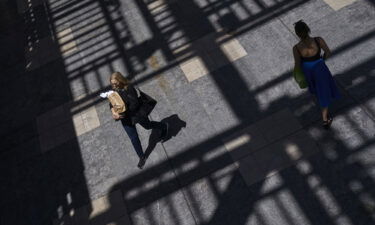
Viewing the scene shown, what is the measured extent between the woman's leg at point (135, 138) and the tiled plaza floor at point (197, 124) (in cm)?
31

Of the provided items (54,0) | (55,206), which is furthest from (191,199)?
(54,0)

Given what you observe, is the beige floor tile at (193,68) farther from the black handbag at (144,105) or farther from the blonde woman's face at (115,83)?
the blonde woman's face at (115,83)

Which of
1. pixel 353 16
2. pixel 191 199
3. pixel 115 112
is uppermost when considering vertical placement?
pixel 115 112

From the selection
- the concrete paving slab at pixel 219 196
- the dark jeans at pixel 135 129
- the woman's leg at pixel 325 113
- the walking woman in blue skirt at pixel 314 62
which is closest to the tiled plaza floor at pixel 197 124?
the concrete paving slab at pixel 219 196

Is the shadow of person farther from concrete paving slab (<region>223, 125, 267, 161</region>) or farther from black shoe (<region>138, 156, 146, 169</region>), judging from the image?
concrete paving slab (<region>223, 125, 267, 161</region>)

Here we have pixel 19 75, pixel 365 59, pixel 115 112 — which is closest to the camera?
pixel 115 112

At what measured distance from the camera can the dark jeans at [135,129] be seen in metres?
6.80

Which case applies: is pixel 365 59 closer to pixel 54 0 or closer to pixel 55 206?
pixel 55 206

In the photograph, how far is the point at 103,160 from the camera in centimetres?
786

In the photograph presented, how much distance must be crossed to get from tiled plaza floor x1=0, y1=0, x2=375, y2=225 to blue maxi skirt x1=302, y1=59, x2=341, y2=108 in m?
0.83

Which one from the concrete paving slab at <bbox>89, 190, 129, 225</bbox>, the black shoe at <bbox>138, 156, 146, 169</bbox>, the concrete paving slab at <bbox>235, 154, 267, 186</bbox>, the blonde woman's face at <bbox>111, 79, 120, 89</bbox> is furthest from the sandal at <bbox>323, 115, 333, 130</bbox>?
the concrete paving slab at <bbox>89, 190, 129, 225</bbox>

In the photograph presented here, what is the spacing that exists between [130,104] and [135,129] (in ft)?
2.13

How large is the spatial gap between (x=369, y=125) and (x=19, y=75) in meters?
8.22

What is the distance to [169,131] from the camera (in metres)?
7.82
